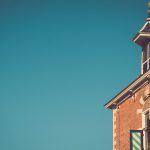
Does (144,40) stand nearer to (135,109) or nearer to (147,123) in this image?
(135,109)

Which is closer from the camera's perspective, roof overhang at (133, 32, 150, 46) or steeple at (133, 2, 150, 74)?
steeple at (133, 2, 150, 74)

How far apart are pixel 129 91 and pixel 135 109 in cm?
113

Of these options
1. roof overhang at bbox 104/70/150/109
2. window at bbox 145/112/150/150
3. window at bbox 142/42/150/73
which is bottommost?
window at bbox 145/112/150/150

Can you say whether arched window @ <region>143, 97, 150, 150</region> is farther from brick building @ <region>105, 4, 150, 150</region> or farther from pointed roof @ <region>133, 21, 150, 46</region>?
pointed roof @ <region>133, 21, 150, 46</region>

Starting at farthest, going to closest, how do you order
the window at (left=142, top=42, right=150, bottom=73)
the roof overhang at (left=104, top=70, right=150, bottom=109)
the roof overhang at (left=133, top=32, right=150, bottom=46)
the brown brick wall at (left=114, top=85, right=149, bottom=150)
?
1. the roof overhang at (left=133, top=32, right=150, bottom=46)
2. the window at (left=142, top=42, right=150, bottom=73)
3. the brown brick wall at (left=114, top=85, right=149, bottom=150)
4. the roof overhang at (left=104, top=70, right=150, bottom=109)

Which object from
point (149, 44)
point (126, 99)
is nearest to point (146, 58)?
point (149, 44)

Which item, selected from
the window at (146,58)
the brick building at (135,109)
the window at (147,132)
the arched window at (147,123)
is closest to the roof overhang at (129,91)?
the brick building at (135,109)

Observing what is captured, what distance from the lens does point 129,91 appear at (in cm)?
2303

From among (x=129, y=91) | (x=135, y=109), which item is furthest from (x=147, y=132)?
(x=129, y=91)

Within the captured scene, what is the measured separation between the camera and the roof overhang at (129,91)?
21.6 m

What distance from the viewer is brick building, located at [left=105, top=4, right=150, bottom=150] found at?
69.3ft

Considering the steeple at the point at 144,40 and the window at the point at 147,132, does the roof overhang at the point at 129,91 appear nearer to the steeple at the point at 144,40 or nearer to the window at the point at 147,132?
the steeple at the point at 144,40

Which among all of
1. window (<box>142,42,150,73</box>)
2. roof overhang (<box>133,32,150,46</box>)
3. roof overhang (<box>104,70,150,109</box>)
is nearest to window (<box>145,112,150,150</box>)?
roof overhang (<box>104,70,150,109</box>)

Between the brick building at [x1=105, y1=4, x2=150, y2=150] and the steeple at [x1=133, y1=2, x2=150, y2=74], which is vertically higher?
the steeple at [x1=133, y1=2, x2=150, y2=74]
